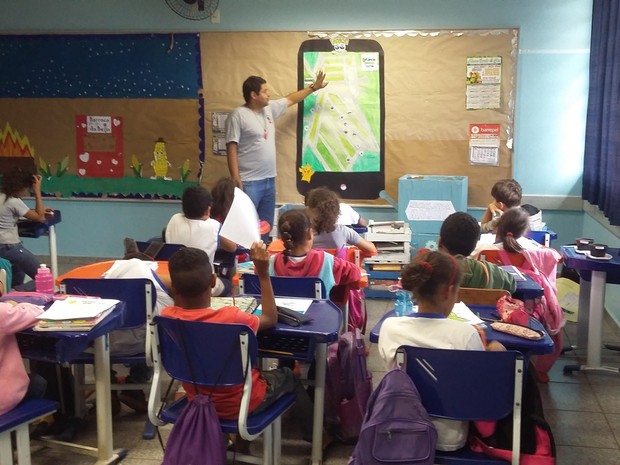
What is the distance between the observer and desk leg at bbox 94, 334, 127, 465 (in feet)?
9.36

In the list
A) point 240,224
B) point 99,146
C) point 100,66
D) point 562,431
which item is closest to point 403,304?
point 240,224

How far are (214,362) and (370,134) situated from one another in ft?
13.1

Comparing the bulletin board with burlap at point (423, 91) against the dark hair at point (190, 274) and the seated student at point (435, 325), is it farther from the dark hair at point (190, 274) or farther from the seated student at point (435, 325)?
the dark hair at point (190, 274)

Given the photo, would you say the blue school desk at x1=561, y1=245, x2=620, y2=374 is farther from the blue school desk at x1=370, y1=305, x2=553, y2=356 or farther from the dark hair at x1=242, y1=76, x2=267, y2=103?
the dark hair at x1=242, y1=76, x2=267, y2=103

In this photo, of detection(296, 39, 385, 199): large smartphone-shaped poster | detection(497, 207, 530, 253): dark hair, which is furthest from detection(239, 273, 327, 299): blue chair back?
detection(296, 39, 385, 199): large smartphone-shaped poster

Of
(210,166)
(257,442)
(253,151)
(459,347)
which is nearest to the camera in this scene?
(459,347)

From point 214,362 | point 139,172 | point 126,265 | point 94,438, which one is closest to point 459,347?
point 214,362

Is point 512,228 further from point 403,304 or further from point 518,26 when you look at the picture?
point 518,26

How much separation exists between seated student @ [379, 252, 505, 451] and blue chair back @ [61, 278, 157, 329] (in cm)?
115

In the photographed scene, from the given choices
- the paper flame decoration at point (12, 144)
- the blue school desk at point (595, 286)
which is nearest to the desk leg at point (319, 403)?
the blue school desk at point (595, 286)

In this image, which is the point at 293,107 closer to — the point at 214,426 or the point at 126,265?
the point at 126,265

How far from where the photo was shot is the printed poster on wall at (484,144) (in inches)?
230

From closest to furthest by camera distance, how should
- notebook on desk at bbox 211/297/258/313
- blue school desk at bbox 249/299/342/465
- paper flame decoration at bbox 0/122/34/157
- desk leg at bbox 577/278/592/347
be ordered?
blue school desk at bbox 249/299/342/465, notebook on desk at bbox 211/297/258/313, desk leg at bbox 577/278/592/347, paper flame decoration at bbox 0/122/34/157

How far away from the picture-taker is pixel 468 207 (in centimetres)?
600
